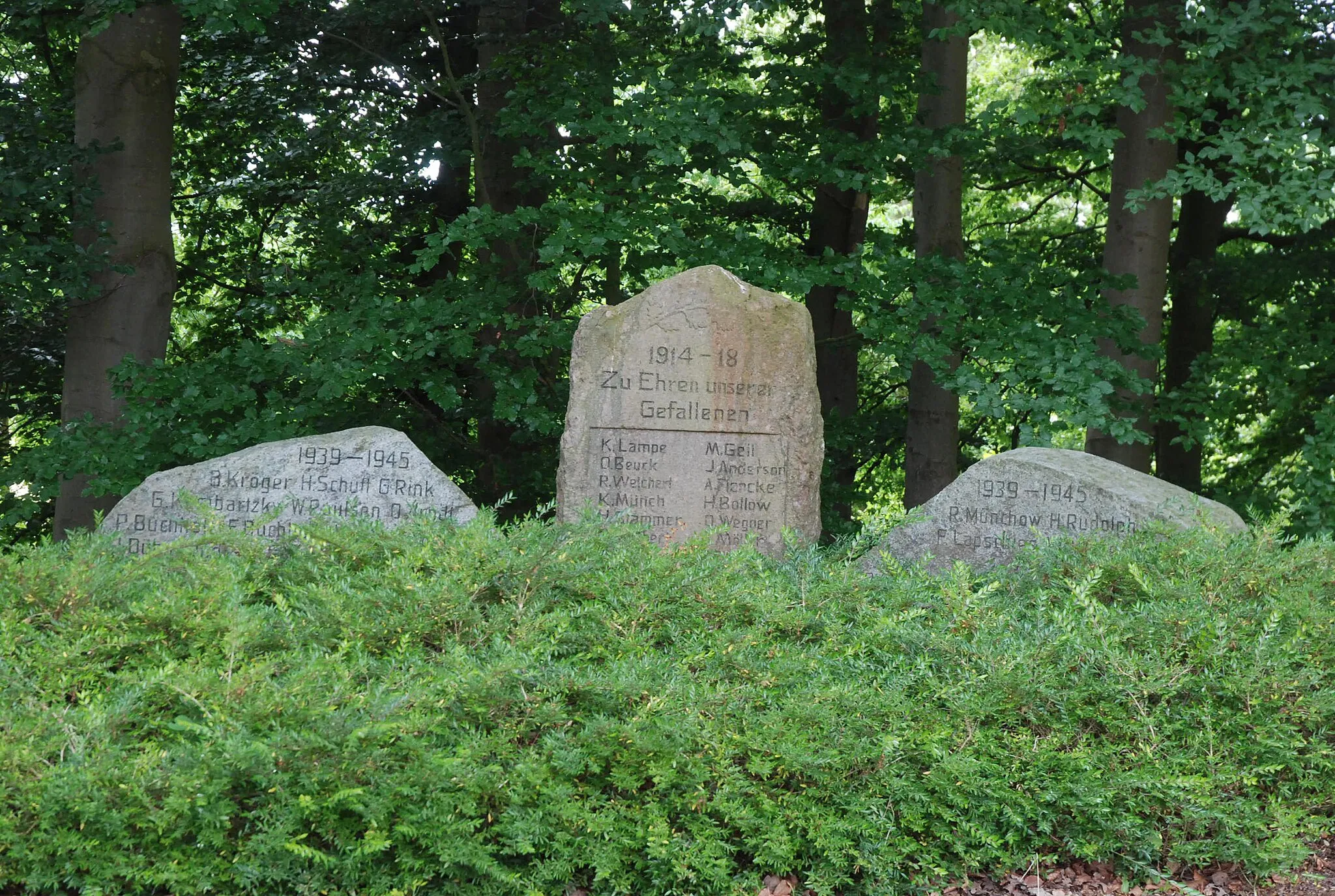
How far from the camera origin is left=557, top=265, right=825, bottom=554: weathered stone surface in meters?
6.83

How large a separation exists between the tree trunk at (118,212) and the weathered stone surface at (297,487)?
2703 mm

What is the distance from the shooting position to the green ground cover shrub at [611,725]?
3121mm

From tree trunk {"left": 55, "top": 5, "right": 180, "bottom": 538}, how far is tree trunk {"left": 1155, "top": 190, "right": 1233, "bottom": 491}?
978 centimetres

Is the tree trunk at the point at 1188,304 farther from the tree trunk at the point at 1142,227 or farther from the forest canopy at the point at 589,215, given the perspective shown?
the tree trunk at the point at 1142,227

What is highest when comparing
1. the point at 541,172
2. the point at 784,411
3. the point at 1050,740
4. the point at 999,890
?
the point at 541,172

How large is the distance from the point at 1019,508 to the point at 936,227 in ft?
13.6

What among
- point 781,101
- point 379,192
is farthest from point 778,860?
point 379,192

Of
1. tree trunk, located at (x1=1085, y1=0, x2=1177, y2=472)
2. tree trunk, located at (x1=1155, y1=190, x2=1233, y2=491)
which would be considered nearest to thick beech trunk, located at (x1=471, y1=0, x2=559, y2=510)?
tree trunk, located at (x1=1085, y1=0, x2=1177, y2=472)

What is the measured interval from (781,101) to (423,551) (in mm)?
5770

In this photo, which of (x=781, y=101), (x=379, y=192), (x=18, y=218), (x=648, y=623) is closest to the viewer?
(x=648, y=623)

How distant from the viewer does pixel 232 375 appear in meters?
8.60

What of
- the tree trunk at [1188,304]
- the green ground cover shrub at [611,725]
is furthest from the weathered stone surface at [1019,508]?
the tree trunk at [1188,304]

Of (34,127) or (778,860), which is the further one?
(34,127)

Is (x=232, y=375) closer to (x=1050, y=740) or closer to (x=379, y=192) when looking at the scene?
(x=379, y=192)
